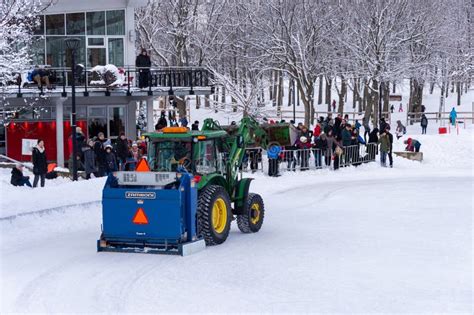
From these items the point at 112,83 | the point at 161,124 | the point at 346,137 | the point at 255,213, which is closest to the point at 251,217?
the point at 255,213

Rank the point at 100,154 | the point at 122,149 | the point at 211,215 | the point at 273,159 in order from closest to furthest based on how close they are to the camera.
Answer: the point at 211,215
the point at 100,154
the point at 122,149
the point at 273,159

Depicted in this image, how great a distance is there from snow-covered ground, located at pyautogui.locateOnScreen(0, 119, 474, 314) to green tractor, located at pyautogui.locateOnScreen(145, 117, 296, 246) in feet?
1.48

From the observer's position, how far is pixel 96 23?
36.0m

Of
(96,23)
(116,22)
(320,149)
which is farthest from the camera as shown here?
(116,22)

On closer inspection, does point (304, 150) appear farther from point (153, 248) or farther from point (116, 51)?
point (153, 248)

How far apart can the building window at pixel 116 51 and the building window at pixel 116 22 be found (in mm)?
358

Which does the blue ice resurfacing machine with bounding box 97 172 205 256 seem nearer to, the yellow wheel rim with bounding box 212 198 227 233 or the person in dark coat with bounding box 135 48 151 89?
the yellow wheel rim with bounding box 212 198 227 233

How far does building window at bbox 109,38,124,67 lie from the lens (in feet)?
119

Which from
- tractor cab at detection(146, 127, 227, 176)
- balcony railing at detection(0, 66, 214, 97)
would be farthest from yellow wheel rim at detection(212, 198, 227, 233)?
balcony railing at detection(0, 66, 214, 97)

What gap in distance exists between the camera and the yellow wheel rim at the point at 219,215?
49.2ft

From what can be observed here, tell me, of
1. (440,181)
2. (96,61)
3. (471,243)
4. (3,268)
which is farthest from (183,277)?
(96,61)

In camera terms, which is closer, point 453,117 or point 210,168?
point 210,168

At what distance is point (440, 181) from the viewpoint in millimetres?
28297

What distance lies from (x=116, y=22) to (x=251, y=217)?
2184 cm
